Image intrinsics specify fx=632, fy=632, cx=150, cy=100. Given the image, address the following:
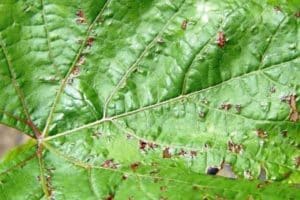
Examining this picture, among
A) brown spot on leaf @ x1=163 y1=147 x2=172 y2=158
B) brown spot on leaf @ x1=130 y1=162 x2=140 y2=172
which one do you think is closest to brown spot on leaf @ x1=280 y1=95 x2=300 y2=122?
brown spot on leaf @ x1=163 y1=147 x2=172 y2=158

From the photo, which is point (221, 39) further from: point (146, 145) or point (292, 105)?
point (146, 145)

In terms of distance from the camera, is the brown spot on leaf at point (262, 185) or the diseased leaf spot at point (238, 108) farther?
the diseased leaf spot at point (238, 108)

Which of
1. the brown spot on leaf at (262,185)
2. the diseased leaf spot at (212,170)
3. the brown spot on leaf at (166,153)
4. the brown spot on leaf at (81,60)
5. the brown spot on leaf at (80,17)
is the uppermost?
the brown spot on leaf at (80,17)

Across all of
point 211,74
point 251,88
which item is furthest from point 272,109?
point 211,74

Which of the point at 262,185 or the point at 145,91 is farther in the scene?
the point at 145,91

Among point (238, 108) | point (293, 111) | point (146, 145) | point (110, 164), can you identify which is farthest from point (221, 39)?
point (110, 164)

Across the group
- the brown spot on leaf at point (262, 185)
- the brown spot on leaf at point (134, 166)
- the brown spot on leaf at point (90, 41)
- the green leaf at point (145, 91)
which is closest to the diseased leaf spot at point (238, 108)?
the green leaf at point (145, 91)

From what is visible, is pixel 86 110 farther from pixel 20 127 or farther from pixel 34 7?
pixel 34 7

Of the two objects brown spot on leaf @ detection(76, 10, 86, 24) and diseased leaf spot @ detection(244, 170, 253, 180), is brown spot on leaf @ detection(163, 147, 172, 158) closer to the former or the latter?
diseased leaf spot @ detection(244, 170, 253, 180)

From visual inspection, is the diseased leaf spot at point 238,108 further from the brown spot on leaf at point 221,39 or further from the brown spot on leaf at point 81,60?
the brown spot on leaf at point 81,60
